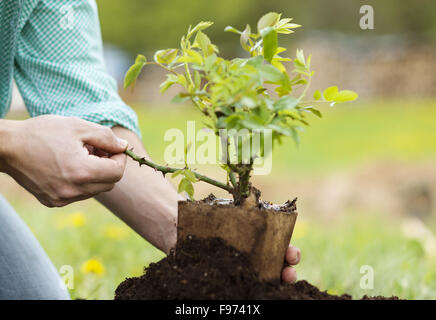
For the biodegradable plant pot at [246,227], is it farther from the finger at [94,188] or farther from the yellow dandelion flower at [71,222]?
the yellow dandelion flower at [71,222]

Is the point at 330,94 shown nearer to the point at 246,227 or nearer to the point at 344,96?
the point at 344,96

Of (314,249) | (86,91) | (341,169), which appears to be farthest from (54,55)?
(341,169)

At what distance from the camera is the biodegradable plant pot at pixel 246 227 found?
1160 millimetres

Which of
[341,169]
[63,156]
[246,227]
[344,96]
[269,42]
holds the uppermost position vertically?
[269,42]

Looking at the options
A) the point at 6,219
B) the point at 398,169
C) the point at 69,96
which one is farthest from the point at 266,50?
the point at 398,169

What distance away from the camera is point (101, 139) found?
4.21ft

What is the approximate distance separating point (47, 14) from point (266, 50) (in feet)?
3.73

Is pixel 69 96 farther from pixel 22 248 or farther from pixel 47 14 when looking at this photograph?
pixel 22 248

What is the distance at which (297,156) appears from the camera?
23.7 feet

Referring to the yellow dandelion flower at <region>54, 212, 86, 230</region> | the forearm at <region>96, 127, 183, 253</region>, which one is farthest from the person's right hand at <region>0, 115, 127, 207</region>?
the yellow dandelion flower at <region>54, 212, 86, 230</region>

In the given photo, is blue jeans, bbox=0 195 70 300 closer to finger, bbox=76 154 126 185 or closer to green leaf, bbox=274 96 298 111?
finger, bbox=76 154 126 185

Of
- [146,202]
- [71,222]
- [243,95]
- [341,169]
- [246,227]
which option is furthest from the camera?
[341,169]

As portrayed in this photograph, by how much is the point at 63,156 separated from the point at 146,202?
495mm

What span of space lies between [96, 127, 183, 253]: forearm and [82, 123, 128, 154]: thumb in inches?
18.0
